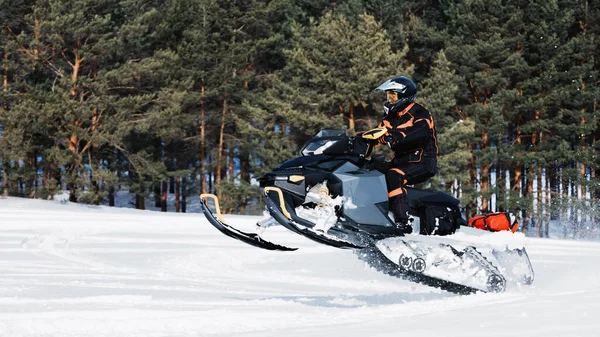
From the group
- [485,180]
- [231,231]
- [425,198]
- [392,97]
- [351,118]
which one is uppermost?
[351,118]

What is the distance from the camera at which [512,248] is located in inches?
283

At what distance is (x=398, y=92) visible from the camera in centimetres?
681

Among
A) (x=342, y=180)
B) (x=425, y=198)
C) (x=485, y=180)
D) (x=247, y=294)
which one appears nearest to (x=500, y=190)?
(x=485, y=180)

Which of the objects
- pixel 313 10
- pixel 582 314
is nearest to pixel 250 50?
pixel 313 10

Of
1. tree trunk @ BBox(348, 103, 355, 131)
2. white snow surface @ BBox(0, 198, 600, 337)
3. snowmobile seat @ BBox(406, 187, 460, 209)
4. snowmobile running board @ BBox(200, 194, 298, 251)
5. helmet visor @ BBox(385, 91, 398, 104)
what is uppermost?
tree trunk @ BBox(348, 103, 355, 131)

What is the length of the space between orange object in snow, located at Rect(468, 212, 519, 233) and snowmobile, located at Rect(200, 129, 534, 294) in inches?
4.6

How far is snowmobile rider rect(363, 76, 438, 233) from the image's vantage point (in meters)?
6.74

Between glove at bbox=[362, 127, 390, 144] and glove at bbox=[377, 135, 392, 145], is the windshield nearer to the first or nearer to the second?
glove at bbox=[362, 127, 390, 144]

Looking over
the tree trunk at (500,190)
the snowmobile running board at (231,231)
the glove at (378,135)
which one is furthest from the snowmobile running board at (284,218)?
the tree trunk at (500,190)

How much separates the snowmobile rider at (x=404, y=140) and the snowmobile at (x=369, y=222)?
102 mm

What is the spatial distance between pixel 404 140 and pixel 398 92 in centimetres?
44

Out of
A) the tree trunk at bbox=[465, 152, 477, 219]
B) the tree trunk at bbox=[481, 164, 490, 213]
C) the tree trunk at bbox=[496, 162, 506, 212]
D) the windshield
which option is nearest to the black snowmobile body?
the windshield

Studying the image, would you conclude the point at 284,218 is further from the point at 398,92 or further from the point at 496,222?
the point at 496,222

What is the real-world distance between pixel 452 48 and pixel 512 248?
26.2 metres
